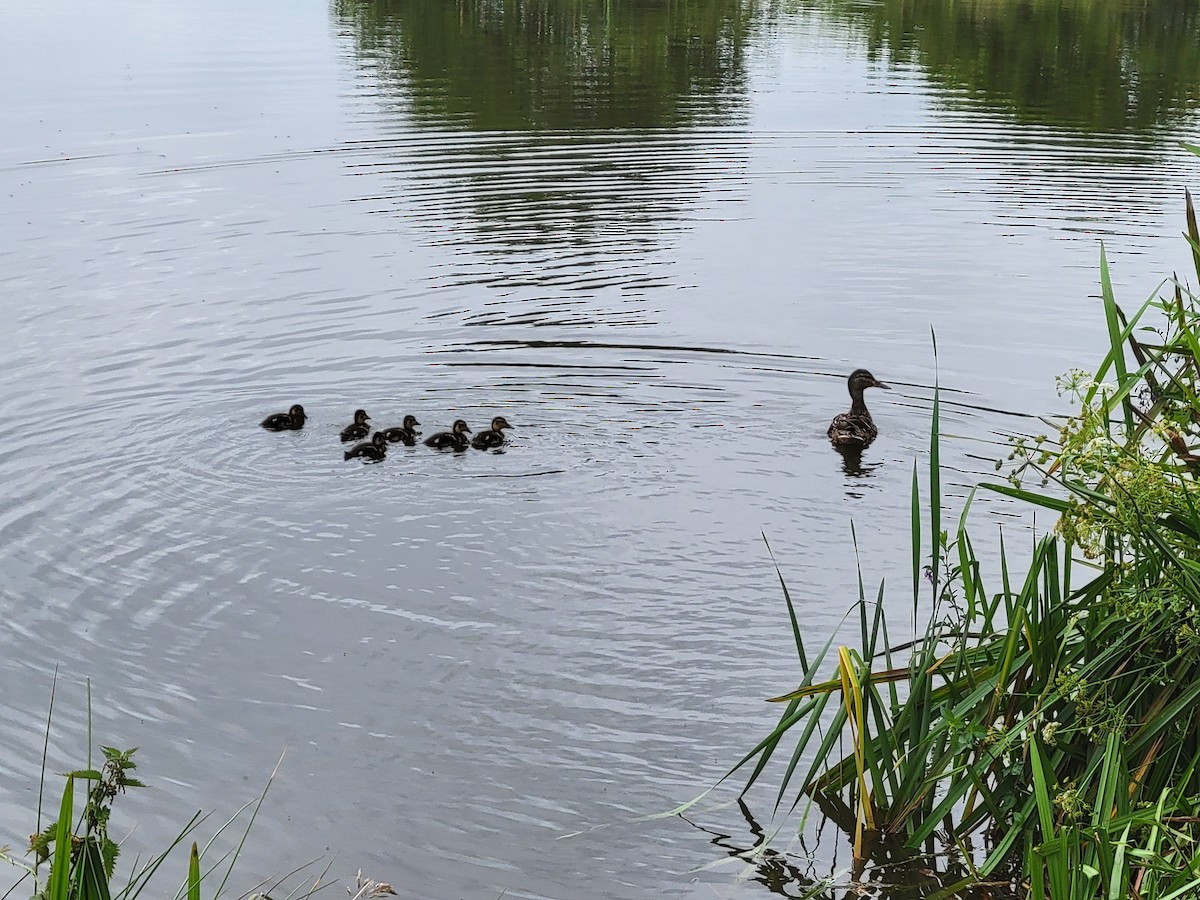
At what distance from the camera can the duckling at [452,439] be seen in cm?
1009

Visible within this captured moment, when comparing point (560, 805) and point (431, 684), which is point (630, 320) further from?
point (560, 805)

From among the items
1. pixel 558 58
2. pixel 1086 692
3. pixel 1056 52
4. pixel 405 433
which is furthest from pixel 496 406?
pixel 1056 52

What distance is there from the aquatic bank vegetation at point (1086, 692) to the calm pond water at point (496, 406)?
890 millimetres

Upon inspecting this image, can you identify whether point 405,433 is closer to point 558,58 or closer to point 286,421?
point 286,421

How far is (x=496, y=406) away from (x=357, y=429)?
1174mm

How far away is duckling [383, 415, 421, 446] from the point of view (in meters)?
10.1

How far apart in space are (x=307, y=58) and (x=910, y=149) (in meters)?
14.3

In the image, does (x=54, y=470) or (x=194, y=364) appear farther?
(x=194, y=364)

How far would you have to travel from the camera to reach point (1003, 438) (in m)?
10.2

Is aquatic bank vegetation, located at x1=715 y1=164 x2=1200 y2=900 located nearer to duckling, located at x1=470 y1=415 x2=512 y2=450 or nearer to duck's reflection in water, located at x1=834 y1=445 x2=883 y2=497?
duck's reflection in water, located at x1=834 y1=445 x2=883 y2=497

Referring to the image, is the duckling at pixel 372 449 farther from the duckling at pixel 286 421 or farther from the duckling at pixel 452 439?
the duckling at pixel 286 421

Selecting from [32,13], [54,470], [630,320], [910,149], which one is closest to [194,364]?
[54,470]

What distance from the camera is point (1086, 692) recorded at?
14.8 ft

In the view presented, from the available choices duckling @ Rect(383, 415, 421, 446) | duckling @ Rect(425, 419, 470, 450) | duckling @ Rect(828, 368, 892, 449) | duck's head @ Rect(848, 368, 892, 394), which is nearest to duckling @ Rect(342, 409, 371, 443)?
duckling @ Rect(383, 415, 421, 446)
